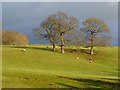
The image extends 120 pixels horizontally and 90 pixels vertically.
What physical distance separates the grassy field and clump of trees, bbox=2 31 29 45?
56.9m

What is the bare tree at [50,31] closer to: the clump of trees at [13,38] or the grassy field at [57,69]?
the grassy field at [57,69]

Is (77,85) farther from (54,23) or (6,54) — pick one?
(54,23)

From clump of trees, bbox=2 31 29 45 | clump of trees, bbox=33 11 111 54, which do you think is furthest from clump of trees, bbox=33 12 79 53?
clump of trees, bbox=2 31 29 45

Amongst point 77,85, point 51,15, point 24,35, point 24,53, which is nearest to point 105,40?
point 51,15

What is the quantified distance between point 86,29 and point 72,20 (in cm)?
661

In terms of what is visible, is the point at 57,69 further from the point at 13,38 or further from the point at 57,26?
the point at 13,38

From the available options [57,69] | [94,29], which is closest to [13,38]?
[94,29]

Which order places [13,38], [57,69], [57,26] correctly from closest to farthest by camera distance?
[57,69] → [57,26] → [13,38]

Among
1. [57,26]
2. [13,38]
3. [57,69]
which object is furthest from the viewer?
[13,38]

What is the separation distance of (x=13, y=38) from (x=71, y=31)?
222 ft

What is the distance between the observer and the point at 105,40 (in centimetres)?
9850

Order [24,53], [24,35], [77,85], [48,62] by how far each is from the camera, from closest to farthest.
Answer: [77,85], [48,62], [24,53], [24,35]

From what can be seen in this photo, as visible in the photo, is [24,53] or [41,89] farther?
[24,53]

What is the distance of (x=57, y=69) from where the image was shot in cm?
5597
